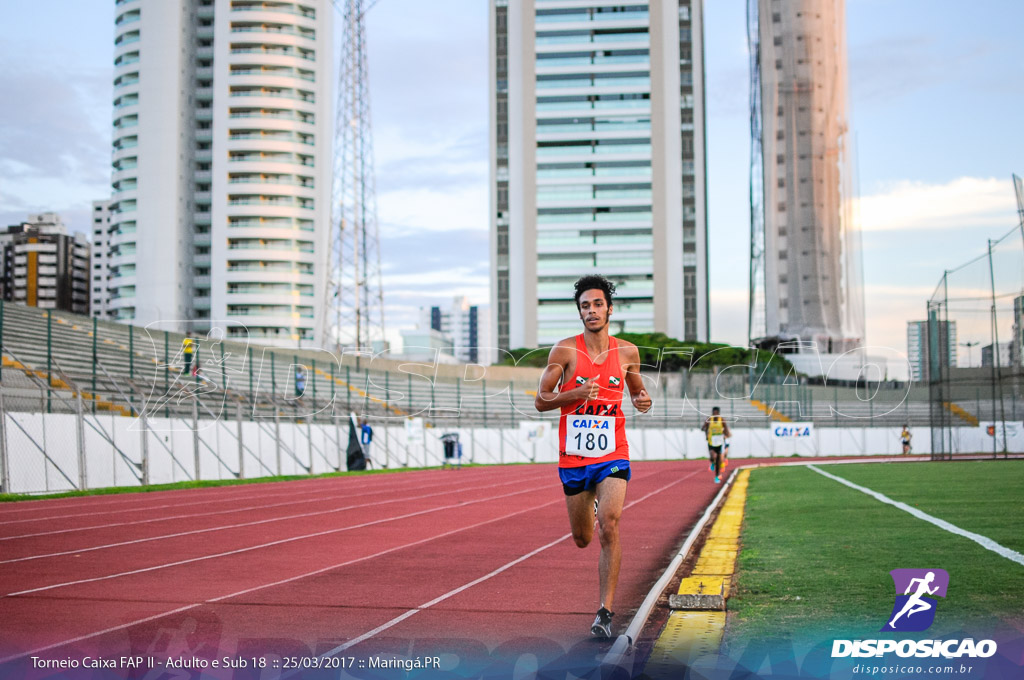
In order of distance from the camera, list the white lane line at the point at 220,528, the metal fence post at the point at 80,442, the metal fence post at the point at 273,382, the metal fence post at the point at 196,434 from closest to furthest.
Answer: the white lane line at the point at 220,528, the metal fence post at the point at 80,442, the metal fence post at the point at 196,434, the metal fence post at the point at 273,382

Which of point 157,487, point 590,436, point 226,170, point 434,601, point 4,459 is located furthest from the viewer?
point 226,170

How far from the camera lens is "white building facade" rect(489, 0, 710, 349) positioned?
11262 cm

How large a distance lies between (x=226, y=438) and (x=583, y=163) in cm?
9022

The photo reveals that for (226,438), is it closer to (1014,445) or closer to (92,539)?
(92,539)

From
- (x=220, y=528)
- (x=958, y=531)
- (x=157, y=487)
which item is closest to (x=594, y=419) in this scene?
(x=958, y=531)

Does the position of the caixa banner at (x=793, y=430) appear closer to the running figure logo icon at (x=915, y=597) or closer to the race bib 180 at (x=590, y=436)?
the running figure logo icon at (x=915, y=597)

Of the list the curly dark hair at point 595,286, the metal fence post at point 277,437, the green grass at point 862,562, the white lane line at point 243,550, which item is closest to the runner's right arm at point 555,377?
the curly dark hair at point 595,286

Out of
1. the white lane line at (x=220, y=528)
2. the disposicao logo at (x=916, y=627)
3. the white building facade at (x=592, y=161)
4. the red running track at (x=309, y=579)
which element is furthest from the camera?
the white building facade at (x=592, y=161)

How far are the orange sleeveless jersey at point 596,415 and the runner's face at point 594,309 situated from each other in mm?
189

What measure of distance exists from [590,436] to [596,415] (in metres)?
0.13

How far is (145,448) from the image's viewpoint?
24.3 metres

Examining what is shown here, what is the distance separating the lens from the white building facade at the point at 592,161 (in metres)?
113

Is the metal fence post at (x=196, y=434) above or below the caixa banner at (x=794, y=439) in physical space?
above

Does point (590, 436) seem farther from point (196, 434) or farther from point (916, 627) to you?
point (196, 434)
